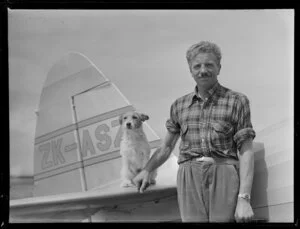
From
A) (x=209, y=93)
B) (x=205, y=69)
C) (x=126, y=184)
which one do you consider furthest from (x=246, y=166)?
(x=126, y=184)

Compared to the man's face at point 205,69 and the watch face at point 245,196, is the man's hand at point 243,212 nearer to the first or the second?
the watch face at point 245,196

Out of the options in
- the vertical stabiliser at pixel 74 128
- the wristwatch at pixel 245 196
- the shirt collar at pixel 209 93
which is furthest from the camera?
the vertical stabiliser at pixel 74 128

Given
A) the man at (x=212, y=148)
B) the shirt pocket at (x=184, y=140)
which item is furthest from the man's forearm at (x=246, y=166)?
the shirt pocket at (x=184, y=140)

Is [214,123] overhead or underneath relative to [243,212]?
overhead

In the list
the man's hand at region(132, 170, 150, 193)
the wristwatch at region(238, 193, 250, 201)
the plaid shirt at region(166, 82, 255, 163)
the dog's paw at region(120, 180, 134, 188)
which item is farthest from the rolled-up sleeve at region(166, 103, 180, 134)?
the wristwatch at region(238, 193, 250, 201)

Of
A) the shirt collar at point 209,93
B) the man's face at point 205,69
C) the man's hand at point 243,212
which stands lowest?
the man's hand at point 243,212

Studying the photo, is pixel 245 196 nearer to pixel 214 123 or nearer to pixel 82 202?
pixel 214 123

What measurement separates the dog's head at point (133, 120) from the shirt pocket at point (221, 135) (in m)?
0.53

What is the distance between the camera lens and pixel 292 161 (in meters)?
3.63

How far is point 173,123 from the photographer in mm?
3676

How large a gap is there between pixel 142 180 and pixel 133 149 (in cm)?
24

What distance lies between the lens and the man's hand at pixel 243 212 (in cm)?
351
